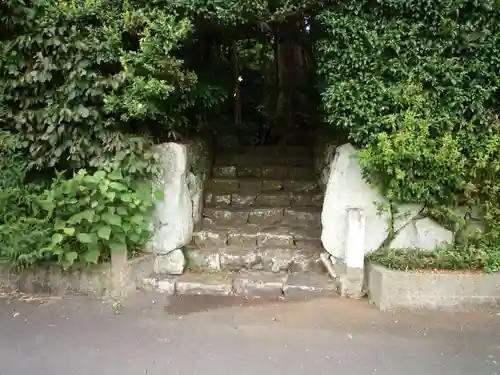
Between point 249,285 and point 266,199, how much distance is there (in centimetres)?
169

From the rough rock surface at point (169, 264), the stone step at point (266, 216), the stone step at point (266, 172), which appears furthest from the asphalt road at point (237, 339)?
the stone step at point (266, 172)

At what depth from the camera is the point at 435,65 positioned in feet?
14.9

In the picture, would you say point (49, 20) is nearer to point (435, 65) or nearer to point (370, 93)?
point (370, 93)

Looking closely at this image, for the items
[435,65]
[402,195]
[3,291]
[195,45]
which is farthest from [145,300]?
[435,65]

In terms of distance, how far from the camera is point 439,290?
4516mm

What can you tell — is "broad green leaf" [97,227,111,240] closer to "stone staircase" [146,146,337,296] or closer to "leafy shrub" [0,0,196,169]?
"leafy shrub" [0,0,196,169]

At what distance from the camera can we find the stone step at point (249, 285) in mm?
4859

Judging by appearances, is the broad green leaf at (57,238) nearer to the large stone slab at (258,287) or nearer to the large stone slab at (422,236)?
the large stone slab at (258,287)

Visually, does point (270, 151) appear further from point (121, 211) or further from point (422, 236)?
point (121, 211)

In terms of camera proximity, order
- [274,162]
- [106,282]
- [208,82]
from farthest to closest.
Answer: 1. [274,162]
2. [208,82]
3. [106,282]

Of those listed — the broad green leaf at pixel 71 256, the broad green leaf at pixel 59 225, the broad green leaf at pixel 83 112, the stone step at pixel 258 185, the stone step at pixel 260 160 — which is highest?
the broad green leaf at pixel 83 112

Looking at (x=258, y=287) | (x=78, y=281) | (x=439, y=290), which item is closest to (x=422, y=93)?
(x=439, y=290)

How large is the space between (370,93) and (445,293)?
1.97 metres

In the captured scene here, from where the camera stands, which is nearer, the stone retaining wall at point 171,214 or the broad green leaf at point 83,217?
the broad green leaf at point 83,217
